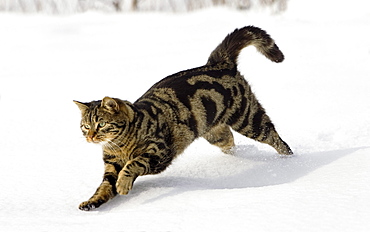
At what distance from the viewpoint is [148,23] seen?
9008 mm

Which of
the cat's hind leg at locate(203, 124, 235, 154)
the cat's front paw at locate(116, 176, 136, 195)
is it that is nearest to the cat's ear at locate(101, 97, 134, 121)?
the cat's front paw at locate(116, 176, 136, 195)

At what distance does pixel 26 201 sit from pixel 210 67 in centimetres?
167

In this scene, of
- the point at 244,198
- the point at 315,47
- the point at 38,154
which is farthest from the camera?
the point at 315,47

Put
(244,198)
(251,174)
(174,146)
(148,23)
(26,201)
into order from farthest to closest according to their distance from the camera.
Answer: (148,23)
(251,174)
(174,146)
(26,201)
(244,198)

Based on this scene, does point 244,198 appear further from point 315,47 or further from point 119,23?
point 119,23

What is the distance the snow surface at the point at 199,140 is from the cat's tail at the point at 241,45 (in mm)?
801

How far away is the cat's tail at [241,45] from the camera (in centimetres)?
422

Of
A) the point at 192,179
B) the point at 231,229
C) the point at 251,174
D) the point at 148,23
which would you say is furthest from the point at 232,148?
the point at 148,23

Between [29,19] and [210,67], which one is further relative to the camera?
[29,19]

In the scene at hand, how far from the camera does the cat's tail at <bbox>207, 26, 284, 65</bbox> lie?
13.9ft

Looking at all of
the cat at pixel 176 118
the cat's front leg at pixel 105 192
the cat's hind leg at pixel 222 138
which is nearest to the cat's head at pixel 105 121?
the cat at pixel 176 118

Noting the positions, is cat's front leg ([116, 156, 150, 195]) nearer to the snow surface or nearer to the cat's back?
the snow surface

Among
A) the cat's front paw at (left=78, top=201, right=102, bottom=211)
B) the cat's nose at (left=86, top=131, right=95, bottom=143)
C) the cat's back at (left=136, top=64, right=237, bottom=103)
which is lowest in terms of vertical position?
the cat's front paw at (left=78, top=201, right=102, bottom=211)

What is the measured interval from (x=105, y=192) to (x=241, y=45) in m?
1.68
